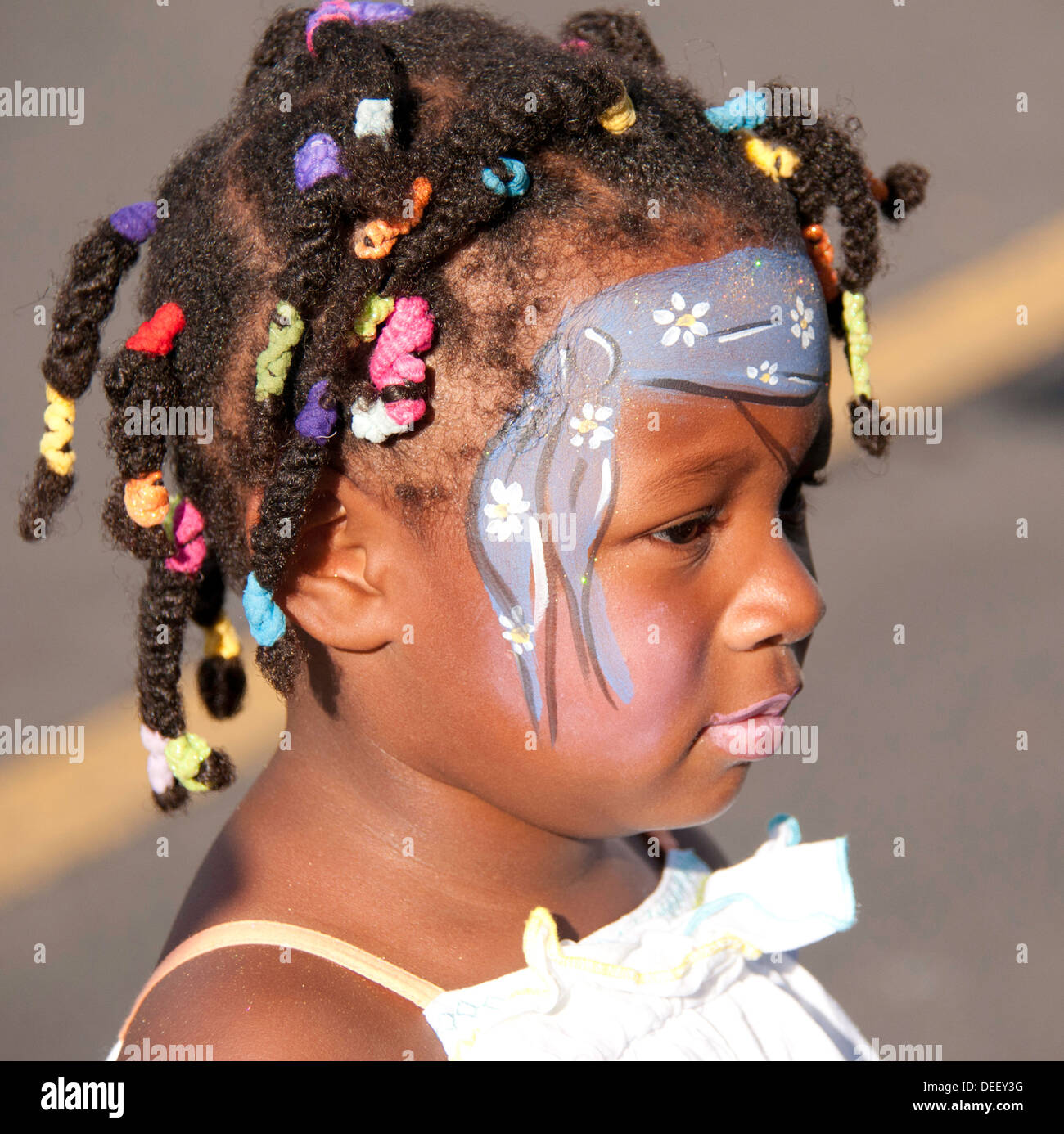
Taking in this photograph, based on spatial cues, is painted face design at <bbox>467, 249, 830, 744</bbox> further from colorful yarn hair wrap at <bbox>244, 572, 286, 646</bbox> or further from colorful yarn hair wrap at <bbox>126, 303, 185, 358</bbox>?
colorful yarn hair wrap at <bbox>126, 303, 185, 358</bbox>

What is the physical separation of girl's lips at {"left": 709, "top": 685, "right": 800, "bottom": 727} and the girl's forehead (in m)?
0.42

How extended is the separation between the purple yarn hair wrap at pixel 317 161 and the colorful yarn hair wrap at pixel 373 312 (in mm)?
165

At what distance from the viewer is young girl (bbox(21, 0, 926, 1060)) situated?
1772 millimetres

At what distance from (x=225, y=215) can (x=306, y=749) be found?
2.57 ft

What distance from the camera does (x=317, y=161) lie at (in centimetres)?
176

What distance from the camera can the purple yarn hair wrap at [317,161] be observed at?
1.75m

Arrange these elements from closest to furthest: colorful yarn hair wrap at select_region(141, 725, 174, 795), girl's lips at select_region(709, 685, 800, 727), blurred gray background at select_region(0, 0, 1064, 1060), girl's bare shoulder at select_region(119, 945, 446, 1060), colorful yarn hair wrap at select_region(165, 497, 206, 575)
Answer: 1. girl's bare shoulder at select_region(119, 945, 446, 1060)
2. girl's lips at select_region(709, 685, 800, 727)
3. colorful yarn hair wrap at select_region(165, 497, 206, 575)
4. colorful yarn hair wrap at select_region(141, 725, 174, 795)
5. blurred gray background at select_region(0, 0, 1064, 1060)

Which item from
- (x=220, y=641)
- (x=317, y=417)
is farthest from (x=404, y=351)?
(x=220, y=641)

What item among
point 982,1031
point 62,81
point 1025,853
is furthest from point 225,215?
point 62,81

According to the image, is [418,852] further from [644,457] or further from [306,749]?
[644,457]

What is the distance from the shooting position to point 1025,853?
438cm

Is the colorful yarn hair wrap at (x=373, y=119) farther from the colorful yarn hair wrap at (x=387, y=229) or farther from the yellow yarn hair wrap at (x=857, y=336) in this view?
the yellow yarn hair wrap at (x=857, y=336)

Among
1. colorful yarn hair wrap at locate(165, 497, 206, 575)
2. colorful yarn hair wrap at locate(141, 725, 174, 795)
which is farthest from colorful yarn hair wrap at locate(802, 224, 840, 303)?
colorful yarn hair wrap at locate(141, 725, 174, 795)

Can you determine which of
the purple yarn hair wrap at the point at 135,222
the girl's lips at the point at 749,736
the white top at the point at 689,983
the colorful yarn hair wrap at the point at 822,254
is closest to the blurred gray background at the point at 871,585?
the purple yarn hair wrap at the point at 135,222
